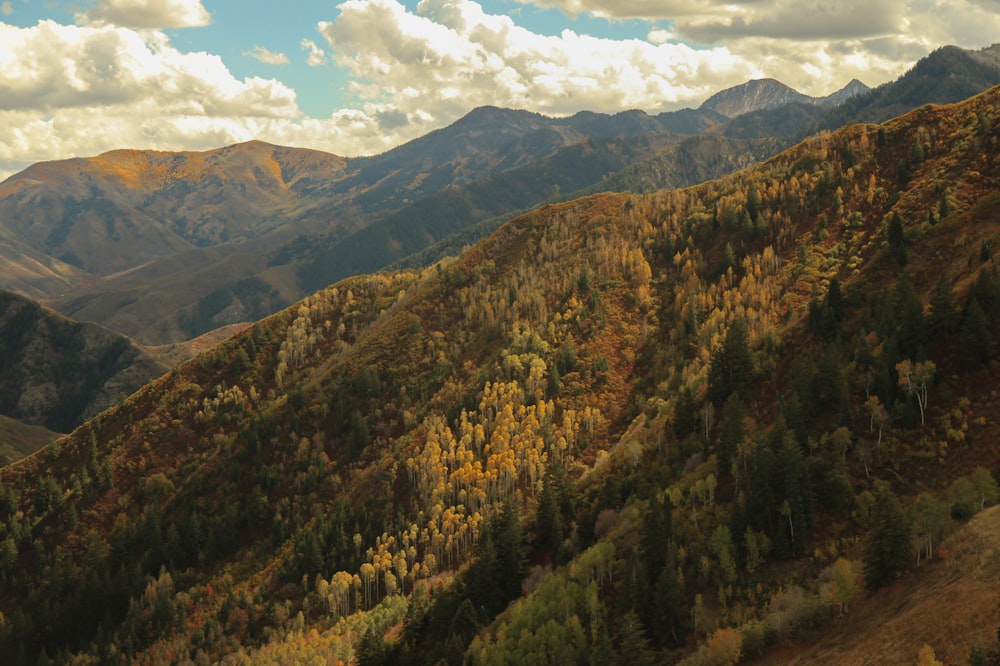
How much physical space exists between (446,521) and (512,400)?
137ft

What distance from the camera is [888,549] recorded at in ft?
241

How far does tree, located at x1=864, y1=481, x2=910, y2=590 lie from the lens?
72.9 meters

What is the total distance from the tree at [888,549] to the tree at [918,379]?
89.3 ft

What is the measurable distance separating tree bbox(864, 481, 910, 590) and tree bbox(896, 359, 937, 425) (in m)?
27.2

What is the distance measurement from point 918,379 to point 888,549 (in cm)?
3396

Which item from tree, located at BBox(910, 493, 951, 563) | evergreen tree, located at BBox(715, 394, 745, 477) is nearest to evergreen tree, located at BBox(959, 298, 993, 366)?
tree, located at BBox(910, 493, 951, 563)

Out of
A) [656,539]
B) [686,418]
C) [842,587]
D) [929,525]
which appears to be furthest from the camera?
[686,418]

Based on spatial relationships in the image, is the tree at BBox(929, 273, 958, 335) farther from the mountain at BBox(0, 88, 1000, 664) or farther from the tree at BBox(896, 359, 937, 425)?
the tree at BBox(896, 359, 937, 425)

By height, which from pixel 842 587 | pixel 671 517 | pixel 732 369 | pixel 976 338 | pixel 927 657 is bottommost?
pixel 671 517

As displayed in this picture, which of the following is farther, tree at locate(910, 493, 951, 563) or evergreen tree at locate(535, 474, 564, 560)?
evergreen tree at locate(535, 474, 564, 560)

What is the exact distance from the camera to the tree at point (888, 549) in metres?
72.9

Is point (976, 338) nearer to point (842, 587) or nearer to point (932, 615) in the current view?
point (842, 587)

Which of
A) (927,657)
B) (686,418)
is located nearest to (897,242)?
(686,418)

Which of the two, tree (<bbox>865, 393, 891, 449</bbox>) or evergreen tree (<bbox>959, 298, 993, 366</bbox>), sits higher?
evergreen tree (<bbox>959, 298, 993, 366</bbox>)
